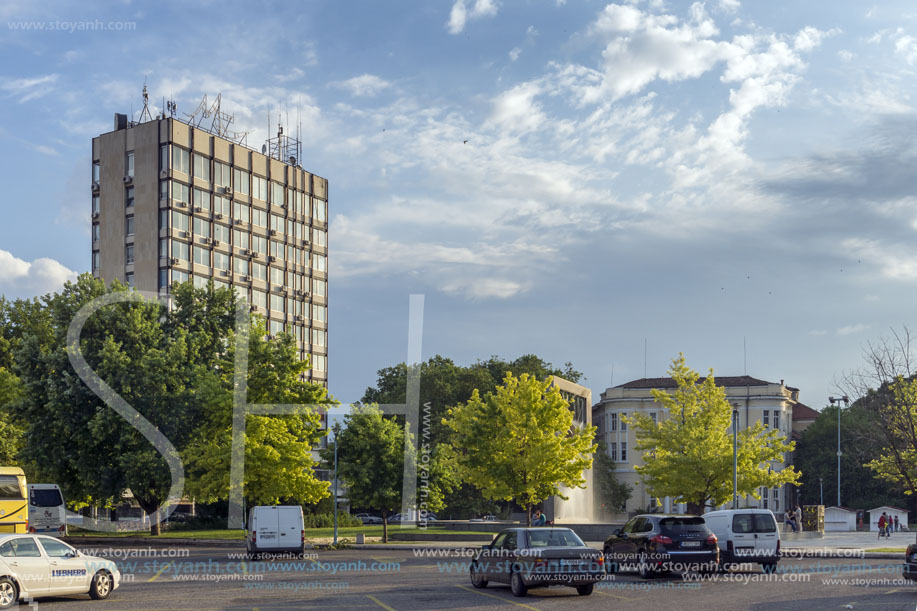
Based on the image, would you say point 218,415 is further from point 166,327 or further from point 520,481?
point 520,481

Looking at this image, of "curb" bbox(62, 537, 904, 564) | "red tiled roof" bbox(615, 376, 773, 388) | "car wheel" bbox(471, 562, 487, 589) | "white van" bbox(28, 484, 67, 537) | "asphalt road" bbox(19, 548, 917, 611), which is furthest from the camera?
"red tiled roof" bbox(615, 376, 773, 388)

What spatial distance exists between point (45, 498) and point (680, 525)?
29.4 metres

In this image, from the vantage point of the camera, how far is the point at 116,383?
49250mm

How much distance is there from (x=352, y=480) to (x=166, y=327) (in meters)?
14.1

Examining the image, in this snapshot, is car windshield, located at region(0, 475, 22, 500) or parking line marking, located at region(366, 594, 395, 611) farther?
car windshield, located at region(0, 475, 22, 500)

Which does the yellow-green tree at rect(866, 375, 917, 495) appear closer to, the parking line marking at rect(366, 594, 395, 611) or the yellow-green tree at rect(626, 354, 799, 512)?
the yellow-green tree at rect(626, 354, 799, 512)

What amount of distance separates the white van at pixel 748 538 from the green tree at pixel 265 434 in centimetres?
2286

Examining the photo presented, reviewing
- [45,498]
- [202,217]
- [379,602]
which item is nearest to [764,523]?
[379,602]

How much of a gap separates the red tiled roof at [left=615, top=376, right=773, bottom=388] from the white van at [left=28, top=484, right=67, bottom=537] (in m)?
79.4

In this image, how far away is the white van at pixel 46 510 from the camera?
135ft

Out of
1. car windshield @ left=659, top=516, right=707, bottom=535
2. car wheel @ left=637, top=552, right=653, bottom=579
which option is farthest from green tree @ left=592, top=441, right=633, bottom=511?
car windshield @ left=659, top=516, right=707, bottom=535

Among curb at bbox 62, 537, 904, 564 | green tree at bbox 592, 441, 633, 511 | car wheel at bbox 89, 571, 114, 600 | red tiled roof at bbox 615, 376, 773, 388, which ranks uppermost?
red tiled roof at bbox 615, 376, 773, 388

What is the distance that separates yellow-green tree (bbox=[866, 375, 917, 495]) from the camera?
4153 cm

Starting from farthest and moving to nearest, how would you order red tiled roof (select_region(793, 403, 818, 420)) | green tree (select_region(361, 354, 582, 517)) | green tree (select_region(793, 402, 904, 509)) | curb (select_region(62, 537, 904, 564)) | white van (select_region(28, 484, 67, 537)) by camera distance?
red tiled roof (select_region(793, 403, 818, 420))
green tree (select_region(793, 402, 904, 509))
green tree (select_region(361, 354, 582, 517))
white van (select_region(28, 484, 67, 537))
curb (select_region(62, 537, 904, 564))
